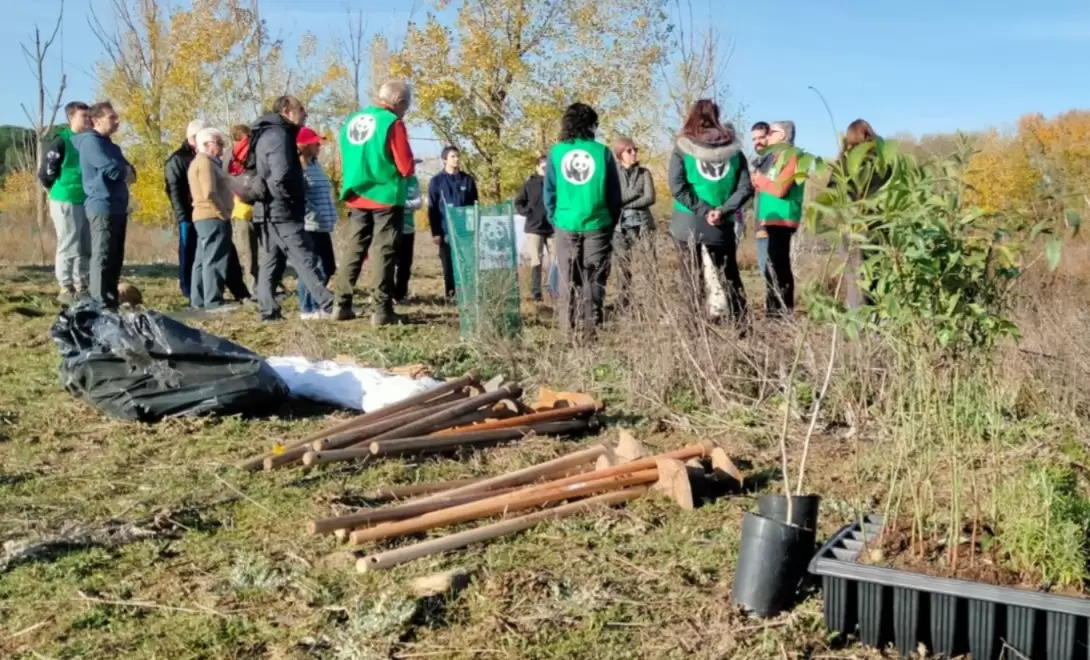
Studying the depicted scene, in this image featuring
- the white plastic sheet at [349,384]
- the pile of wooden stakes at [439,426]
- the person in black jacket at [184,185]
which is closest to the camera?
the pile of wooden stakes at [439,426]

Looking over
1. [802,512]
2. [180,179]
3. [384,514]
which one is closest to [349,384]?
[384,514]

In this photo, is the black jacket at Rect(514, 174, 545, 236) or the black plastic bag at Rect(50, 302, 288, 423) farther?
the black jacket at Rect(514, 174, 545, 236)

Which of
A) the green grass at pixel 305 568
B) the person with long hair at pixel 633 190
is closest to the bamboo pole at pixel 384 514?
the green grass at pixel 305 568

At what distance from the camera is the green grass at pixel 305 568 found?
10.6ft

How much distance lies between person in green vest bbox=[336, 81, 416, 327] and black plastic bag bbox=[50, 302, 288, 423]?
2511 millimetres

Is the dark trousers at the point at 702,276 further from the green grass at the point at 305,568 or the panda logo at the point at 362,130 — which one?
the panda logo at the point at 362,130

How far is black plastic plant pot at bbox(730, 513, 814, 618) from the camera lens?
10.8 ft

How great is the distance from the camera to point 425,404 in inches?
222

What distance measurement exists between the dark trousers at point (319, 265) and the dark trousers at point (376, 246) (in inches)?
16.4

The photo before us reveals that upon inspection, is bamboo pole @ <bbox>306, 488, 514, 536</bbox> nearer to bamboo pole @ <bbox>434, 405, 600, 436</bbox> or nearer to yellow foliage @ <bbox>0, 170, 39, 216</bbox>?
bamboo pole @ <bbox>434, 405, 600, 436</bbox>

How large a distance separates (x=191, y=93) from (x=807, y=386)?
24877mm

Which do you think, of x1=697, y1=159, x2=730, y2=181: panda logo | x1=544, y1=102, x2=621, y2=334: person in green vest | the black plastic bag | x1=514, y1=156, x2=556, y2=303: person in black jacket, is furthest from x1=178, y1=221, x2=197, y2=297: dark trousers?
x1=697, y1=159, x2=730, y2=181: panda logo

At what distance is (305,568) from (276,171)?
5345 mm

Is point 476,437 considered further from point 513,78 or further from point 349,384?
point 513,78
